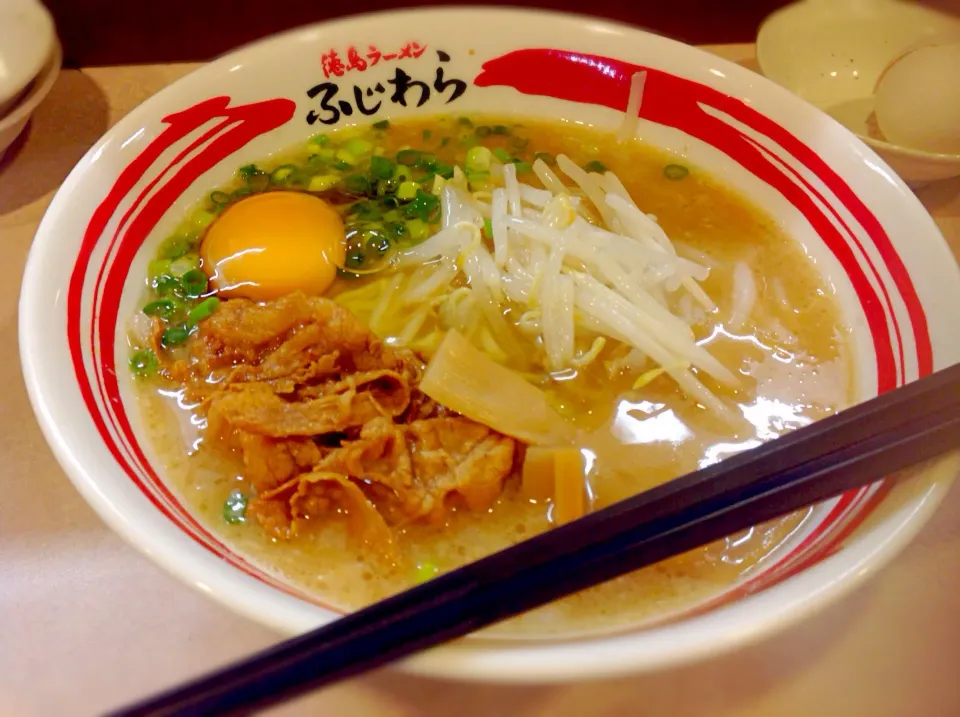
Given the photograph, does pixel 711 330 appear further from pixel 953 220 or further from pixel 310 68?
pixel 310 68

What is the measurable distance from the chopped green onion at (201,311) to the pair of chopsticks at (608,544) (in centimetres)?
99

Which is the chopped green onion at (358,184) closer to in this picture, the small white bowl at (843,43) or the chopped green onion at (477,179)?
the chopped green onion at (477,179)

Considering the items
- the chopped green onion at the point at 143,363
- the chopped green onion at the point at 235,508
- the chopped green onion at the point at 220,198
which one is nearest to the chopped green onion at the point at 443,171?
the chopped green onion at the point at 220,198

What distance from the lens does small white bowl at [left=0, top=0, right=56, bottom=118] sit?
2.03 m

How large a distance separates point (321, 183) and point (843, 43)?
189 cm

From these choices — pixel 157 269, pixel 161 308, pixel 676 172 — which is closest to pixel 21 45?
pixel 157 269

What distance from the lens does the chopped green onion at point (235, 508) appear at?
54.6 inches

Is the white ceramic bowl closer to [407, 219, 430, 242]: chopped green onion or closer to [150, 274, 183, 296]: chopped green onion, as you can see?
[150, 274, 183, 296]: chopped green onion

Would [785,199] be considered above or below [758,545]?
above

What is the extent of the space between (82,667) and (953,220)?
249cm

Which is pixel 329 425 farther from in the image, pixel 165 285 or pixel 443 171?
pixel 443 171

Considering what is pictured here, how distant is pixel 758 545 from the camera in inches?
54.8

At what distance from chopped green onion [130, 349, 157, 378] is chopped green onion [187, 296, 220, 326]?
13cm

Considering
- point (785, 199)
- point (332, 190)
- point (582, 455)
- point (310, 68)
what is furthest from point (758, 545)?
point (310, 68)
